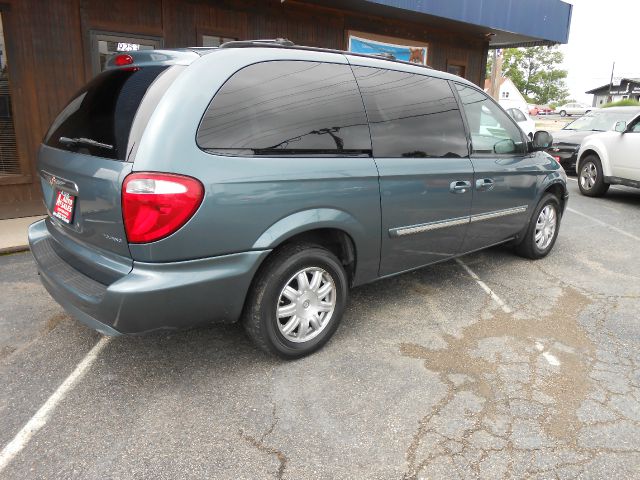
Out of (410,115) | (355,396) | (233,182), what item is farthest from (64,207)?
(410,115)

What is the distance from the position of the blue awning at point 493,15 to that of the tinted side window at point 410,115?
4.66 meters

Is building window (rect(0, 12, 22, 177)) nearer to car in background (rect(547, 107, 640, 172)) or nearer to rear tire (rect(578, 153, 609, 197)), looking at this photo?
rear tire (rect(578, 153, 609, 197))

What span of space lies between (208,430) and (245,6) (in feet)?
23.1

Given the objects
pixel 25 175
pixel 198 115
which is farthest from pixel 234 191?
pixel 25 175

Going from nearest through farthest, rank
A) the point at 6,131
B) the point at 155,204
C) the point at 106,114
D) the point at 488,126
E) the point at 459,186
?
the point at 155,204 → the point at 106,114 → the point at 459,186 → the point at 488,126 → the point at 6,131

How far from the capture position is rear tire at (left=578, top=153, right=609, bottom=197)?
9117 mm

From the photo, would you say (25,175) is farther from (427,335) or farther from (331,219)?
(427,335)

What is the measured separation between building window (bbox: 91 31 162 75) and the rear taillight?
5.05 meters

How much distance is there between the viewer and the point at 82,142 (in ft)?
8.96

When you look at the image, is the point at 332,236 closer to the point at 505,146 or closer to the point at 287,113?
the point at 287,113

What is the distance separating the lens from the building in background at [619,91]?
63.2 meters

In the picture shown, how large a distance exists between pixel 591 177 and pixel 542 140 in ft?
18.1

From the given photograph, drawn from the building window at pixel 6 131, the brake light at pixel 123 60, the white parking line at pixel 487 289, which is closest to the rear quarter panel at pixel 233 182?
the brake light at pixel 123 60

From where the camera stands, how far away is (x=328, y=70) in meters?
3.11
